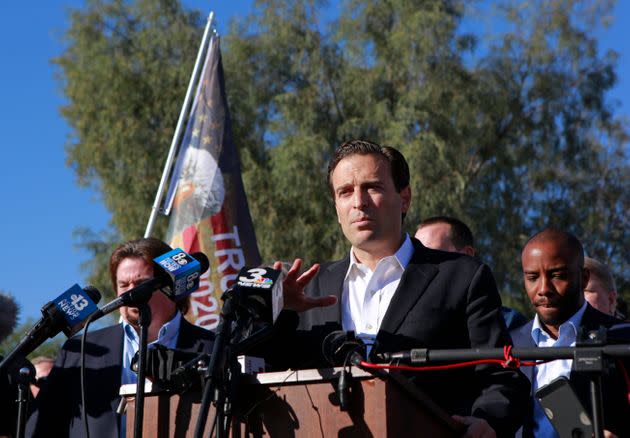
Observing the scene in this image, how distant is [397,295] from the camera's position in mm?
4113

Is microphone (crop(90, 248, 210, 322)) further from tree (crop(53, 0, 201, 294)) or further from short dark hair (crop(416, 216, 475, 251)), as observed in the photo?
tree (crop(53, 0, 201, 294))

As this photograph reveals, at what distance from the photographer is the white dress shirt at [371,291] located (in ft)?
13.8

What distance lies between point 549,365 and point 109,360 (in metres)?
2.16

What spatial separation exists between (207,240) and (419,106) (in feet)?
48.3

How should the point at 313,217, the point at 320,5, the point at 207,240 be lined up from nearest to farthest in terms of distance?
the point at 207,240
the point at 313,217
the point at 320,5

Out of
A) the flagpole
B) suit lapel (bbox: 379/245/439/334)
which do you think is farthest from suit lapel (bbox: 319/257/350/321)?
the flagpole

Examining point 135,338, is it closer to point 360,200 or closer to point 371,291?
point 371,291

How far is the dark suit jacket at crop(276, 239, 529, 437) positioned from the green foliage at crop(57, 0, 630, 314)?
1823 cm

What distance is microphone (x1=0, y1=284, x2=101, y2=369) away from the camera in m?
3.96

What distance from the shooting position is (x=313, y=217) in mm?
23578

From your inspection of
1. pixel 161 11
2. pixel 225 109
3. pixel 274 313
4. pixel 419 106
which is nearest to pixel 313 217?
pixel 419 106

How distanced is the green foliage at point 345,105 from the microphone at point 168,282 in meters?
18.8

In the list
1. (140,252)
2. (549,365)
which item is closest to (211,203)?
(140,252)

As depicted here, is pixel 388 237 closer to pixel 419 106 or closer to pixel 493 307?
pixel 493 307
